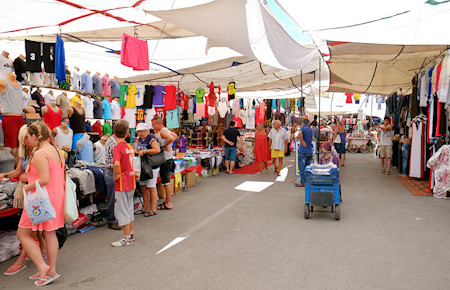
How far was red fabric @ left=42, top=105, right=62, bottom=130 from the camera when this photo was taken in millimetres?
6207

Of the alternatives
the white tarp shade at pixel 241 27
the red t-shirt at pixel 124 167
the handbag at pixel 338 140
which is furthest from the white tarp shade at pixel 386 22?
the handbag at pixel 338 140

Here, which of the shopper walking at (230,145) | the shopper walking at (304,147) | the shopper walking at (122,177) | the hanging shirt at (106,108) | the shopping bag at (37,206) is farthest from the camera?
the shopper walking at (230,145)

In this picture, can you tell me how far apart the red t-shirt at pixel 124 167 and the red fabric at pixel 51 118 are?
2.69 metres

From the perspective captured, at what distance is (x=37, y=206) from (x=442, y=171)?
7450 millimetres

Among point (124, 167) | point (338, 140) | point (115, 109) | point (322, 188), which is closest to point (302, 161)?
point (322, 188)

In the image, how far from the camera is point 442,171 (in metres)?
7.20

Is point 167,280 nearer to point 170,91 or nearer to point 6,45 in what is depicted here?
point 6,45

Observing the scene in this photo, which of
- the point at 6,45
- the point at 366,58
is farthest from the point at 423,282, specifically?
the point at 6,45

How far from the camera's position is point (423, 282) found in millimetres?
3309

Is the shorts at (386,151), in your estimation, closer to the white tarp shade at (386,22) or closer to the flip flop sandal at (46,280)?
the white tarp shade at (386,22)

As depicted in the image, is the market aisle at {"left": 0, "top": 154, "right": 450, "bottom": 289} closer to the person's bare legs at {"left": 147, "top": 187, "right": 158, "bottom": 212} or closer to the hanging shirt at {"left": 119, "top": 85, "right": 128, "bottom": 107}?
the person's bare legs at {"left": 147, "top": 187, "right": 158, "bottom": 212}

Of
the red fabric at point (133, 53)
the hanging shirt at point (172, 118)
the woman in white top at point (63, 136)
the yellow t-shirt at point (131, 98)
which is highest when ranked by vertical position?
the red fabric at point (133, 53)

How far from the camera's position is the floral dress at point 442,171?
7125 millimetres

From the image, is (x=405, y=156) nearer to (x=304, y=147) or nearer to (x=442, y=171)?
(x=442, y=171)
